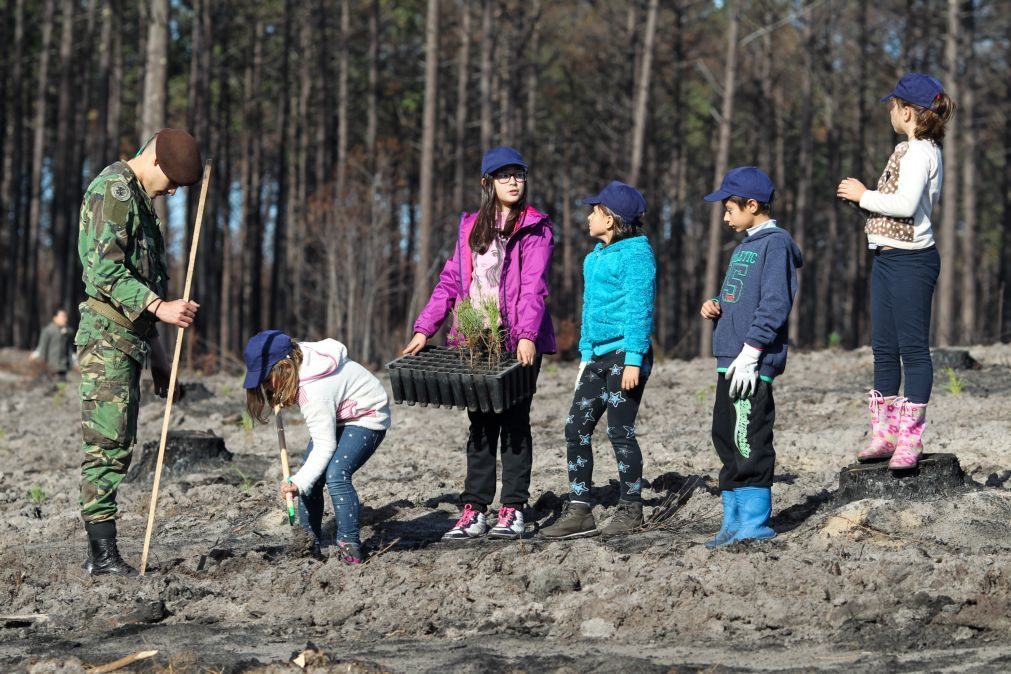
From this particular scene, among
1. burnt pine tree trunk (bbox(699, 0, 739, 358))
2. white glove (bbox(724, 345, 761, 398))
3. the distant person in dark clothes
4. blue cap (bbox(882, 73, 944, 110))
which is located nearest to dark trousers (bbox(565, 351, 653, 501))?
white glove (bbox(724, 345, 761, 398))

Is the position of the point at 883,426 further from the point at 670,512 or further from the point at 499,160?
the point at 499,160

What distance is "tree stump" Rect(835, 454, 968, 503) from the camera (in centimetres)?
607

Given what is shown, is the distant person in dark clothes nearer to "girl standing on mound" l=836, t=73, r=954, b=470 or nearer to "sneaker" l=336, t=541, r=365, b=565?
"sneaker" l=336, t=541, r=365, b=565

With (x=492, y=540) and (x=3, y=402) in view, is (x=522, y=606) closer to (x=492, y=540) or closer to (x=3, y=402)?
(x=492, y=540)

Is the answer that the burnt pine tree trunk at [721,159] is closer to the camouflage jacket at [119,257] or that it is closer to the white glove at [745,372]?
the white glove at [745,372]

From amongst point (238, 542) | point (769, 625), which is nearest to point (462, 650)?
point (769, 625)

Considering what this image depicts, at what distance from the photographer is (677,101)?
1340 inches

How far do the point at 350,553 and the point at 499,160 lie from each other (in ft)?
6.73

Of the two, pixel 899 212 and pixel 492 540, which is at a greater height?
pixel 899 212

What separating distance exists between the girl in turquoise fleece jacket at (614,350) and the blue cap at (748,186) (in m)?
0.58

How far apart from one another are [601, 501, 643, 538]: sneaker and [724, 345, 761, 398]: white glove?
1.00m

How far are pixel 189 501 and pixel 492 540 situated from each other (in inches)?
Result: 94.5

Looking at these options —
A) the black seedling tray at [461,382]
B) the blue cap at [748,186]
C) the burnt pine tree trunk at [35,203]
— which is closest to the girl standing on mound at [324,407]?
the black seedling tray at [461,382]

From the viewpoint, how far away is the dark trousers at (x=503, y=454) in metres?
6.35
